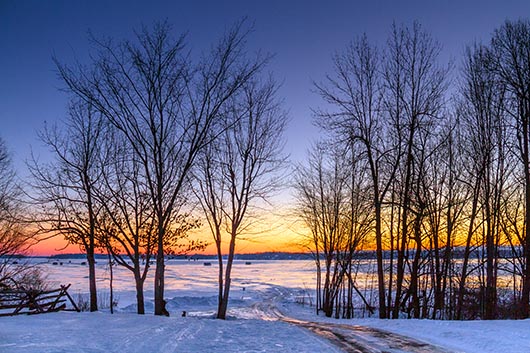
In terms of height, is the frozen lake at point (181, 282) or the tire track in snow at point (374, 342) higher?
the tire track in snow at point (374, 342)

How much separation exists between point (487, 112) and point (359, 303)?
91.6 feet

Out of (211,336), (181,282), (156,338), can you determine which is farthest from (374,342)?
(181,282)

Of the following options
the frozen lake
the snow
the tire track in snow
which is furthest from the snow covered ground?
the frozen lake

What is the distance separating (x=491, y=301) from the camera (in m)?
23.1

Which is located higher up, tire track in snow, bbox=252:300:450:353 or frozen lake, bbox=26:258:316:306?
tire track in snow, bbox=252:300:450:353

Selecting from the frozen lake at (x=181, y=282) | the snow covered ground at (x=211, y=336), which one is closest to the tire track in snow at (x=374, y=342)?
the snow covered ground at (x=211, y=336)

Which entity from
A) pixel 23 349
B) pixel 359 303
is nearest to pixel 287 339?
pixel 23 349

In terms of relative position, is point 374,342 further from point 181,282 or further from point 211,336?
point 181,282

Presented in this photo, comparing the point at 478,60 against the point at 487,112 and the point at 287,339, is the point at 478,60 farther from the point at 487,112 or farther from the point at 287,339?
the point at 287,339

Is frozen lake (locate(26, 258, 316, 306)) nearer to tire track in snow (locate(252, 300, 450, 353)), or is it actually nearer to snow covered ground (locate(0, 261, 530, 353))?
snow covered ground (locate(0, 261, 530, 353))

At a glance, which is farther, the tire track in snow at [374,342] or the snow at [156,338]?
the tire track in snow at [374,342]

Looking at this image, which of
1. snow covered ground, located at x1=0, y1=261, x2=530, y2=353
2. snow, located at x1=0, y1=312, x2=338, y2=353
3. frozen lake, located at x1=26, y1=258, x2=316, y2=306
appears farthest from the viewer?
frozen lake, located at x1=26, y1=258, x2=316, y2=306

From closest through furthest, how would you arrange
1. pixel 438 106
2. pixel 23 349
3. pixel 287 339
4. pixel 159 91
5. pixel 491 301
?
pixel 23 349, pixel 287 339, pixel 159 91, pixel 438 106, pixel 491 301

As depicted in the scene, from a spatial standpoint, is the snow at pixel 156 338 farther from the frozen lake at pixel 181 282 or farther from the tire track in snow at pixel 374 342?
the frozen lake at pixel 181 282
